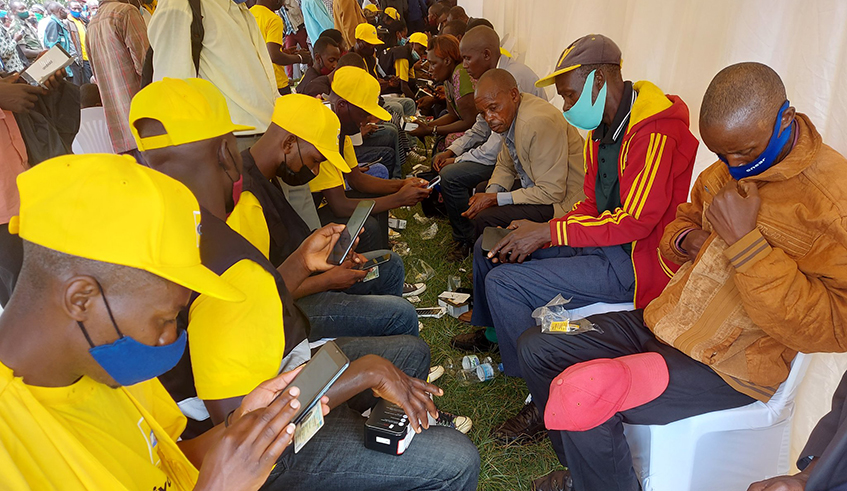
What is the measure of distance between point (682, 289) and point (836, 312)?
1.50 feet

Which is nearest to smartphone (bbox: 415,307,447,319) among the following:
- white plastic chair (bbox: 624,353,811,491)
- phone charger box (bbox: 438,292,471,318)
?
phone charger box (bbox: 438,292,471,318)

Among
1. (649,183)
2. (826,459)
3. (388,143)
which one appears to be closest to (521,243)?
(649,183)

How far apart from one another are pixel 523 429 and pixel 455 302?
40.7 inches

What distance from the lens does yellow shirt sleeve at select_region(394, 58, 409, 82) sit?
7.25 metres

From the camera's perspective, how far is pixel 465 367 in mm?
2760

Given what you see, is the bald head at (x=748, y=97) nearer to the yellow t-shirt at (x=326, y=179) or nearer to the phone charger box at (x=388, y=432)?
the phone charger box at (x=388, y=432)

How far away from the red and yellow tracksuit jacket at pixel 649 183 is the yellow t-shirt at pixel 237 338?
1.48m

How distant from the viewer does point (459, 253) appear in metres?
3.89

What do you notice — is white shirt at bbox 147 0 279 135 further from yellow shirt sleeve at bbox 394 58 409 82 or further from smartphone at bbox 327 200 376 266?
yellow shirt sleeve at bbox 394 58 409 82

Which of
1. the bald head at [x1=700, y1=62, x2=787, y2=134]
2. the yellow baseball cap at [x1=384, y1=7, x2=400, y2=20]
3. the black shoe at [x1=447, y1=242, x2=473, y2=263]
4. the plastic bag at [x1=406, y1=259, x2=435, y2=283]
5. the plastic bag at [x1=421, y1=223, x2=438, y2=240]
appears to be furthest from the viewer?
the yellow baseball cap at [x1=384, y1=7, x2=400, y2=20]

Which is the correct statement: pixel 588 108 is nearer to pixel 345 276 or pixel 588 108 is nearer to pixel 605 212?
pixel 605 212

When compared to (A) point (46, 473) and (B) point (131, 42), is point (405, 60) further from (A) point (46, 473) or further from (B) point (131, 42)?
(A) point (46, 473)

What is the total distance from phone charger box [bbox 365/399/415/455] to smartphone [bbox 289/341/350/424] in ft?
0.90

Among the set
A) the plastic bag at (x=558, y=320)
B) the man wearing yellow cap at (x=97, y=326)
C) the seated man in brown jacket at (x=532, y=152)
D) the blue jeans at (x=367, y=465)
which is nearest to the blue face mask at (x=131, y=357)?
the man wearing yellow cap at (x=97, y=326)
